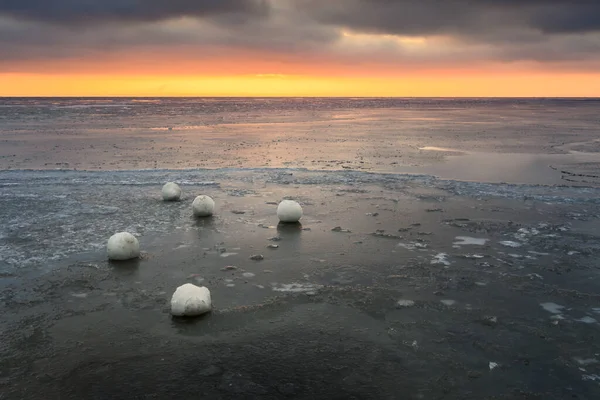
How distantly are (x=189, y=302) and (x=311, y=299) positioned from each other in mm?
1940

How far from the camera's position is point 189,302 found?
7.43 meters

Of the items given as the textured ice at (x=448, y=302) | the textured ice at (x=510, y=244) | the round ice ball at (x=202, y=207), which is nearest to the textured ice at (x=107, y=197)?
the round ice ball at (x=202, y=207)

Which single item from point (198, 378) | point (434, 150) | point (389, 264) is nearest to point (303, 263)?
point (389, 264)

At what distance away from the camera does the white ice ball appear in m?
7.43

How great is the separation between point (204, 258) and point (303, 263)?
6.51 feet

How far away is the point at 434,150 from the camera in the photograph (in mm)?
28406

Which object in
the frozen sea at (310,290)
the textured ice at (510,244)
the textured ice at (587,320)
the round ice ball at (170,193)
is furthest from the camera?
the round ice ball at (170,193)

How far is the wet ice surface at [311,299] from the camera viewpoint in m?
6.05

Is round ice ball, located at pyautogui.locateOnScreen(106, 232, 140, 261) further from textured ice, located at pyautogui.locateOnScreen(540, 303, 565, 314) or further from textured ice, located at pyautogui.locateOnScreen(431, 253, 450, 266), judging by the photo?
textured ice, located at pyautogui.locateOnScreen(540, 303, 565, 314)

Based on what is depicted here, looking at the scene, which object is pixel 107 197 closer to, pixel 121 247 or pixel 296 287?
pixel 121 247

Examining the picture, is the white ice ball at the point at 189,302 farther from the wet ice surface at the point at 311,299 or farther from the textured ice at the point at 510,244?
the textured ice at the point at 510,244

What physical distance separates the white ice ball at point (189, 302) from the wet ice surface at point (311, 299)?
0.17 metres

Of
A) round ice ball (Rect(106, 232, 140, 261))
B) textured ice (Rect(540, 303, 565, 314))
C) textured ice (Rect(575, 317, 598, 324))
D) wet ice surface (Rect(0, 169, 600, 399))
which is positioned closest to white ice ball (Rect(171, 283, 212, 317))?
wet ice surface (Rect(0, 169, 600, 399))

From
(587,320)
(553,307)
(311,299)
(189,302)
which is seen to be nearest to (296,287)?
(311,299)
